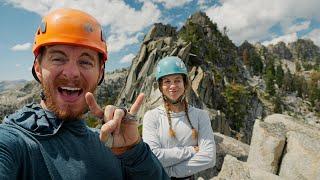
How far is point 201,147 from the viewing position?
6445 millimetres

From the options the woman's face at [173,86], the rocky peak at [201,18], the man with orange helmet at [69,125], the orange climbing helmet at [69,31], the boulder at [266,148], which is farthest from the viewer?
the rocky peak at [201,18]

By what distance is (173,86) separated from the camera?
7016 mm

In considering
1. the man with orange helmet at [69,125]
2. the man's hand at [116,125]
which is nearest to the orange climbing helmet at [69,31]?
the man with orange helmet at [69,125]

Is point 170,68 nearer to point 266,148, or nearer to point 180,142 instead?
point 180,142

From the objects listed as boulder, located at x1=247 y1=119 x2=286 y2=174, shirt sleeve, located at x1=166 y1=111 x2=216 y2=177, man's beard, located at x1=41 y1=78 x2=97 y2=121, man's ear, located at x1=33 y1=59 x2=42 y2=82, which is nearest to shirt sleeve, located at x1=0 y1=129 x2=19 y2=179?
man's beard, located at x1=41 y1=78 x2=97 y2=121

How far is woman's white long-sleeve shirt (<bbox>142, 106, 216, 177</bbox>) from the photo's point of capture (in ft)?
20.7

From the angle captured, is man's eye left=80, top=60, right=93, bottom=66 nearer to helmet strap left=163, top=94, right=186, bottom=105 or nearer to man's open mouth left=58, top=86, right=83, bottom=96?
man's open mouth left=58, top=86, right=83, bottom=96

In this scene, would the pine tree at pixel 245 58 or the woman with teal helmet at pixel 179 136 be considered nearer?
the woman with teal helmet at pixel 179 136

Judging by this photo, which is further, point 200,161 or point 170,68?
point 170,68

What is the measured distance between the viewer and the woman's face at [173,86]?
685 cm

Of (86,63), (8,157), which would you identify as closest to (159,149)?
(86,63)

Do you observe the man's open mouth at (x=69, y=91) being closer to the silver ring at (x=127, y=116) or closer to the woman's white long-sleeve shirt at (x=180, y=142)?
the silver ring at (x=127, y=116)

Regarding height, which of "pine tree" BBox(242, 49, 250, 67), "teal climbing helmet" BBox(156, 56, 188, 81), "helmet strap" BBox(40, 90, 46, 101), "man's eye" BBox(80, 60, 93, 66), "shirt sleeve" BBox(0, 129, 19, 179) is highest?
"pine tree" BBox(242, 49, 250, 67)

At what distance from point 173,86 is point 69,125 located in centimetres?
457
